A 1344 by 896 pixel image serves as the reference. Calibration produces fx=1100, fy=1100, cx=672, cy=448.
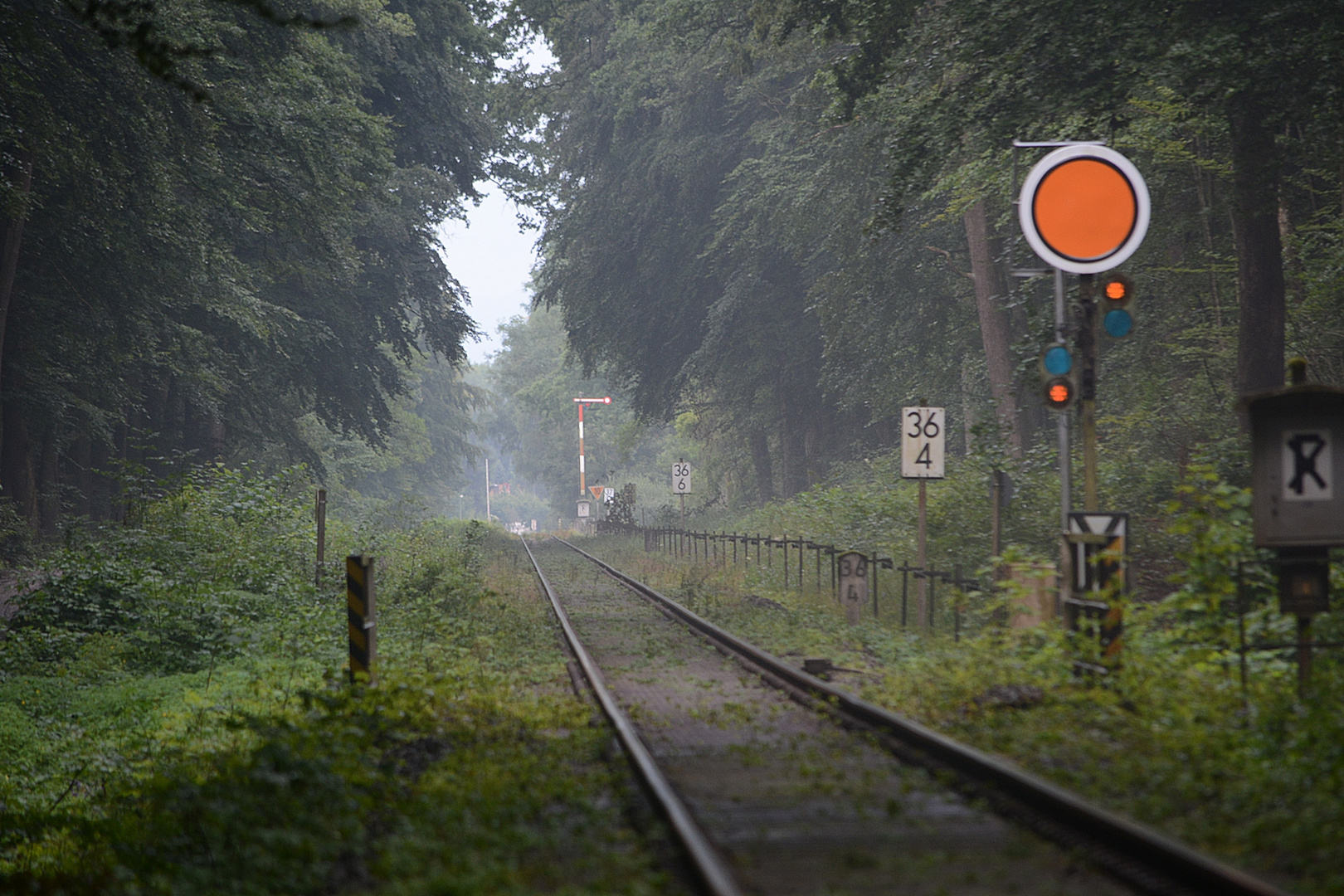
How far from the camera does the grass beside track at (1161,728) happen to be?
5.06 m

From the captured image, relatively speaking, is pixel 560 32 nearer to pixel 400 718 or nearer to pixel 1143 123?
pixel 1143 123

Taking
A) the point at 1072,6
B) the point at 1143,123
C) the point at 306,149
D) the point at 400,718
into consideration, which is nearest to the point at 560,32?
the point at 306,149

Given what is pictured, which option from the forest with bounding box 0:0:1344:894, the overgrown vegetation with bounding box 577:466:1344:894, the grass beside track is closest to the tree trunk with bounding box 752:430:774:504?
the forest with bounding box 0:0:1344:894

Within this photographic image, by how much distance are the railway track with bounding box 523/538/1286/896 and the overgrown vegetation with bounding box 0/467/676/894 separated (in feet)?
1.40

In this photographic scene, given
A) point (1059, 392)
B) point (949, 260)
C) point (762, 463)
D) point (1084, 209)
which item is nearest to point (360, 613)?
point (1059, 392)

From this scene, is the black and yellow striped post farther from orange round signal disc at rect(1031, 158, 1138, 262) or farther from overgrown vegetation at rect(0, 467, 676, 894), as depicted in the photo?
orange round signal disc at rect(1031, 158, 1138, 262)

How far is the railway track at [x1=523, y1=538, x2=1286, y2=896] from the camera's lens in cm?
465

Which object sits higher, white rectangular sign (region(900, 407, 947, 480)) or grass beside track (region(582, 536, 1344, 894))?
white rectangular sign (region(900, 407, 947, 480))

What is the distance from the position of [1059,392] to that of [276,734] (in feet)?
22.1

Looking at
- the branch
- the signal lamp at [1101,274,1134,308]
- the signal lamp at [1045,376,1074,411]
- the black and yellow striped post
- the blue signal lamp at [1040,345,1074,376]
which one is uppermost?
the branch

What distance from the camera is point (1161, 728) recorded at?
265 inches

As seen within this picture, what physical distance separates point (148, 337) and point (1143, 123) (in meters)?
19.3

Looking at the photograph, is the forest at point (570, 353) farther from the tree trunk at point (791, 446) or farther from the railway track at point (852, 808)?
the railway track at point (852, 808)

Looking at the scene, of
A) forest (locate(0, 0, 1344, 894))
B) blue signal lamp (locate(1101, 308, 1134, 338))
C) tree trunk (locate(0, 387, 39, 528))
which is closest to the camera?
forest (locate(0, 0, 1344, 894))
